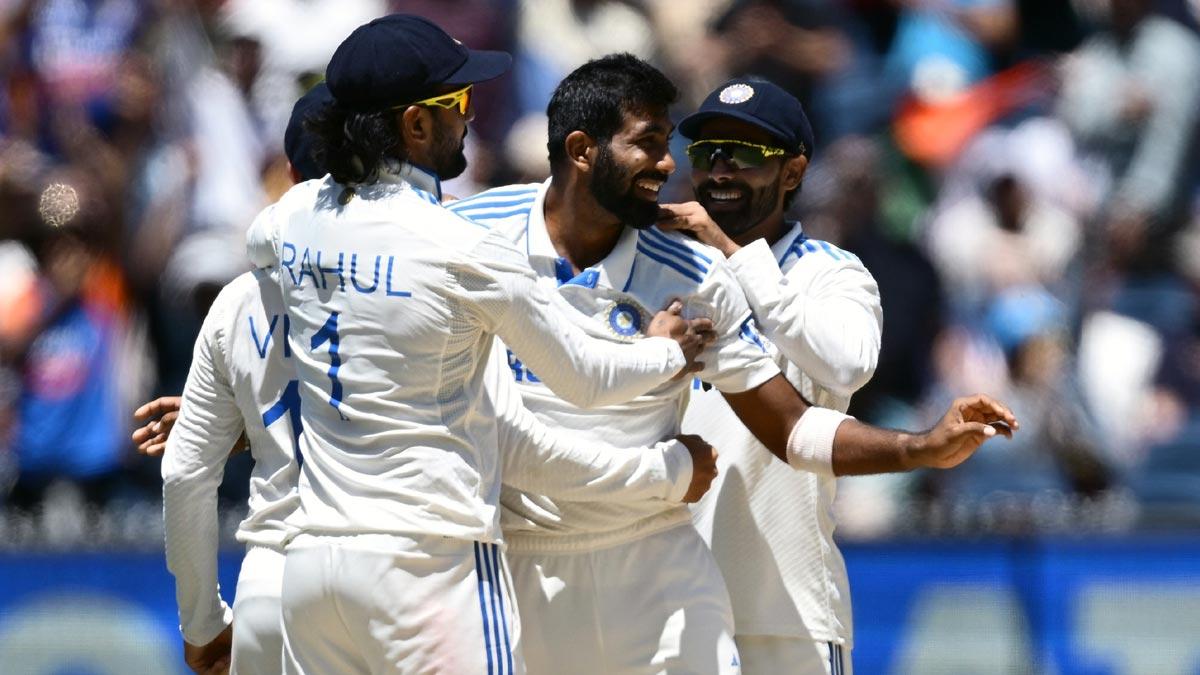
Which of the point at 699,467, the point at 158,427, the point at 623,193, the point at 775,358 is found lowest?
the point at 158,427

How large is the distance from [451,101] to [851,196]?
4.17 m

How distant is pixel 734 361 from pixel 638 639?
684 mm

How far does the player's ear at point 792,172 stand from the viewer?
4.84 m

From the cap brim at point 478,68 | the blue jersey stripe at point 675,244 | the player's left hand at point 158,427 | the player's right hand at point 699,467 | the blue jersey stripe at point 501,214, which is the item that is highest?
the cap brim at point 478,68

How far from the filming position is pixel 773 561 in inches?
181

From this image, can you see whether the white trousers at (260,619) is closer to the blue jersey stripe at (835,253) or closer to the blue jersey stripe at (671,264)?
the blue jersey stripe at (671,264)

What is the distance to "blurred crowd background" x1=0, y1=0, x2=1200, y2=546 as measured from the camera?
7309 millimetres

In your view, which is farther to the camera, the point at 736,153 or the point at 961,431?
the point at 736,153

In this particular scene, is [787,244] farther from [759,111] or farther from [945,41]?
[945,41]

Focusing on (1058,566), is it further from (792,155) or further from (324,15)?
(324,15)

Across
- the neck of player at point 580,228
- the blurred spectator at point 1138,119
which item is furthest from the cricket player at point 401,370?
the blurred spectator at point 1138,119

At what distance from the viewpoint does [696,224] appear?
442 centimetres

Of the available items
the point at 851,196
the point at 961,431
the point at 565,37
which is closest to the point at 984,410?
the point at 961,431

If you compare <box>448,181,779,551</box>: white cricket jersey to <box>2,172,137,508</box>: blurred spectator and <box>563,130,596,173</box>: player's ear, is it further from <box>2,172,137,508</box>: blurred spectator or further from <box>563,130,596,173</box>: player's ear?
<box>2,172,137,508</box>: blurred spectator
